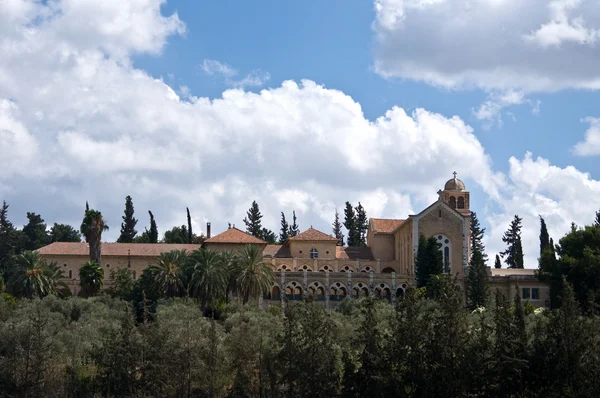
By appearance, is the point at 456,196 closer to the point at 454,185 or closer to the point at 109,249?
the point at 454,185

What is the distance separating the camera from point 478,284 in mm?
72250

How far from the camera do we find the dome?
85.2 m

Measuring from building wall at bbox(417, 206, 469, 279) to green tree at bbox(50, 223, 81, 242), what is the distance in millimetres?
52502

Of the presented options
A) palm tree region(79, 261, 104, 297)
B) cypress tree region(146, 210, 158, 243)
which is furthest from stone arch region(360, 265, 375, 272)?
cypress tree region(146, 210, 158, 243)

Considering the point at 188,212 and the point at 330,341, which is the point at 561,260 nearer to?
the point at 330,341

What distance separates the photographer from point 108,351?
45.9 m

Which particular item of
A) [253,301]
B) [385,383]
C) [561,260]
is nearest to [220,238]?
[253,301]

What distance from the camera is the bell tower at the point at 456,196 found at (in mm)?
84750

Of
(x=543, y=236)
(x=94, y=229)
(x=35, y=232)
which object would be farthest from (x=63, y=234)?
(x=543, y=236)

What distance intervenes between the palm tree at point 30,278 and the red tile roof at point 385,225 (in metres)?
31.0

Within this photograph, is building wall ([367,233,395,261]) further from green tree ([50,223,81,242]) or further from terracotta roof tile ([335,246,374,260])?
green tree ([50,223,81,242])

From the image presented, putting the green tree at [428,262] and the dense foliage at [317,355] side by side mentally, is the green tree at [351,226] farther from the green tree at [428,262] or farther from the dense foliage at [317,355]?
the dense foliage at [317,355]

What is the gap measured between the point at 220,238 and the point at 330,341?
3613 cm

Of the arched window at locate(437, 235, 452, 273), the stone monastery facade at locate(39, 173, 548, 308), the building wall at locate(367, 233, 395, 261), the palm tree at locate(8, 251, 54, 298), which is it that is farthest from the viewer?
the building wall at locate(367, 233, 395, 261)
